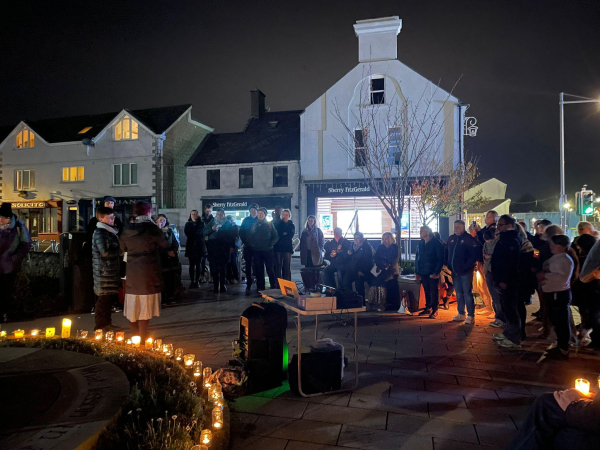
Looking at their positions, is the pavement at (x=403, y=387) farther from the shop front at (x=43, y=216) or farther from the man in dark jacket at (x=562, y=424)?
the shop front at (x=43, y=216)

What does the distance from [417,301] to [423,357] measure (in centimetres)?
308

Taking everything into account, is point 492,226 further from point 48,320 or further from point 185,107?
point 185,107

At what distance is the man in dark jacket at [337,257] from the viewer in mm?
9258

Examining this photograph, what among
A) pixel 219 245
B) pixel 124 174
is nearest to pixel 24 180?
pixel 124 174

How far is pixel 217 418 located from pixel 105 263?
12.6 feet

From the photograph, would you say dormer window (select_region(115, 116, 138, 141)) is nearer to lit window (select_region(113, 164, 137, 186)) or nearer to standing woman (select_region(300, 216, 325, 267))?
lit window (select_region(113, 164, 137, 186))

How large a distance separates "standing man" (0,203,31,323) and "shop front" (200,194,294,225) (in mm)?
19327

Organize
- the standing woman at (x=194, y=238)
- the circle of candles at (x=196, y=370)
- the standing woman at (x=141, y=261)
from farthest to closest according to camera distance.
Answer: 1. the standing woman at (x=194, y=238)
2. the standing woman at (x=141, y=261)
3. the circle of candles at (x=196, y=370)

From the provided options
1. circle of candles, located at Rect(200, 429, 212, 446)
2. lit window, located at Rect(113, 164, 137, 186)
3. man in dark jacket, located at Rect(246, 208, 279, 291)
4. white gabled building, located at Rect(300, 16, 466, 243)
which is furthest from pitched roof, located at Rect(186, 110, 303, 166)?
circle of candles, located at Rect(200, 429, 212, 446)

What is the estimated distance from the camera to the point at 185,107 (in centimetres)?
3136

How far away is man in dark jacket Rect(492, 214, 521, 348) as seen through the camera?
6.06 meters

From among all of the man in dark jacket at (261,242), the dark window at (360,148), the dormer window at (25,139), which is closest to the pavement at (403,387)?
the man in dark jacket at (261,242)

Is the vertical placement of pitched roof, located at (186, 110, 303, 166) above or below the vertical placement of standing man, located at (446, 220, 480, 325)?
above

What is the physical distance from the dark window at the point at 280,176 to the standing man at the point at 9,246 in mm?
19808
